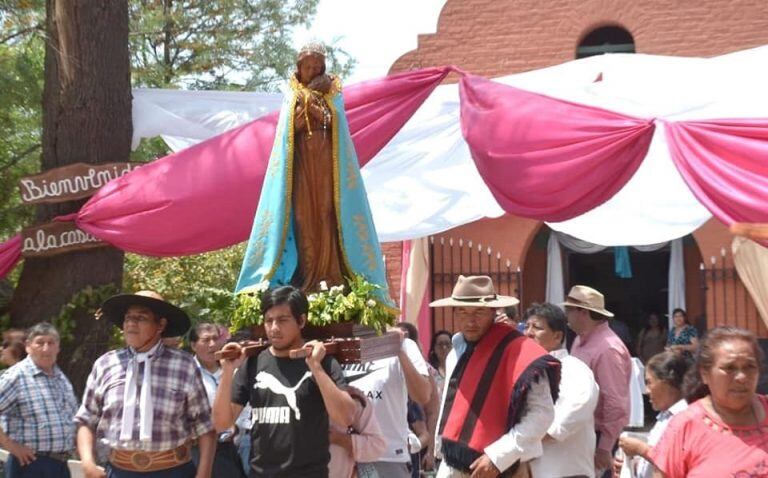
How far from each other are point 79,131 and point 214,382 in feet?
10.3

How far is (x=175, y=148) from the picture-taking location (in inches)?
364

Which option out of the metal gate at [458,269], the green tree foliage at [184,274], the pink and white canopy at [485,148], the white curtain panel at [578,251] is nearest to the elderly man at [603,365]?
the pink and white canopy at [485,148]

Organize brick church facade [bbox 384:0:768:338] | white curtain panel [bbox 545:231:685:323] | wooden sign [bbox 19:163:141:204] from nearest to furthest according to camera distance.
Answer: wooden sign [bbox 19:163:141:204] → brick church facade [bbox 384:0:768:338] → white curtain panel [bbox 545:231:685:323]

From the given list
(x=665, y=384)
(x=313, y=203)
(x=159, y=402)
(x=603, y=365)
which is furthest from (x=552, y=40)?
(x=159, y=402)

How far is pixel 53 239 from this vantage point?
886cm

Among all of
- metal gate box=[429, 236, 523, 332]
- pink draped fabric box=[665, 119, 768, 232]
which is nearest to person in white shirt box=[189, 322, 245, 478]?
pink draped fabric box=[665, 119, 768, 232]

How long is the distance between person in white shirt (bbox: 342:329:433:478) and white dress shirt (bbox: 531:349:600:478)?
691 millimetres

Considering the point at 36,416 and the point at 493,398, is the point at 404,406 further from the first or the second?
the point at 36,416

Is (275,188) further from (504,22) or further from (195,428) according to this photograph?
(504,22)

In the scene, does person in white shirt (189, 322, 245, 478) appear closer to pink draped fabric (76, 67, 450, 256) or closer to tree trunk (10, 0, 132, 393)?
pink draped fabric (76, 67, 450, 256)

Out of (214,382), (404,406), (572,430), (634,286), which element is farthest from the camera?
(634,286)

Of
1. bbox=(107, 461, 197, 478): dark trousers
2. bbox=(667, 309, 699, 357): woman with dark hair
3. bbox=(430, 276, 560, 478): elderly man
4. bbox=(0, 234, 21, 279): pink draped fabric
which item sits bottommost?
bbox=(667, 309, 699, 357): woman with dark hair

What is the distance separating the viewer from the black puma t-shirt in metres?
5.05

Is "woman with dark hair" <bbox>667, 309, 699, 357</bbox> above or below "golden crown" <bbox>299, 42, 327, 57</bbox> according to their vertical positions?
below
